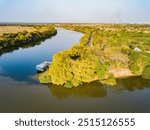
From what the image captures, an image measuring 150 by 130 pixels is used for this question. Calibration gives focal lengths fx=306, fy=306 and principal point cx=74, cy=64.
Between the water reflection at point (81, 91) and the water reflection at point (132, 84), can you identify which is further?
the water reflection at point (132, 84)

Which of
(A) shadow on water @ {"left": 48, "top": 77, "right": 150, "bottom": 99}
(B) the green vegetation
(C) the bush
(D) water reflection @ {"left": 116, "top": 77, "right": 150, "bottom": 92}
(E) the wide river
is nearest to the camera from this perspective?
(E) the wide river

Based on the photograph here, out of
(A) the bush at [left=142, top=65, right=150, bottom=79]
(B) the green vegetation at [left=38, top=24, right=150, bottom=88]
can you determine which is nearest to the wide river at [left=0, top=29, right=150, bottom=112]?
(A) the bush at [left=142, top=65, right=150, bottom=79]

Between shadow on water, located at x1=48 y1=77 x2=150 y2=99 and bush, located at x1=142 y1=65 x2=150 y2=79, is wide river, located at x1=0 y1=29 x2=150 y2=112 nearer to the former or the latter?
shadow on water, located at x1=48 y1=77 x2=150 y2=99

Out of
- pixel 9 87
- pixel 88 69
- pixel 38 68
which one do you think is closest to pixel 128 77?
pixel 88 69

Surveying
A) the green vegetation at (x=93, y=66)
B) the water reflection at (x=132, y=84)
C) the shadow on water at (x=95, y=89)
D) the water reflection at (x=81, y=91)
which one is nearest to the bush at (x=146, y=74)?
the green vegetation at (x=93, y=66)

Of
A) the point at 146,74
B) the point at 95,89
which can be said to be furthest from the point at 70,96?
the point at 146,74

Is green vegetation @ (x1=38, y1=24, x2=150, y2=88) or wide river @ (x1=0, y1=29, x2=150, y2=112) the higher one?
green vegetation @ (x1=38, y1=24, x2=150, y2=88)

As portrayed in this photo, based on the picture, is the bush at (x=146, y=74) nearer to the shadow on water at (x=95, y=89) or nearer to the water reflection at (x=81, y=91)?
the shadow on water at (x=95, y=89)

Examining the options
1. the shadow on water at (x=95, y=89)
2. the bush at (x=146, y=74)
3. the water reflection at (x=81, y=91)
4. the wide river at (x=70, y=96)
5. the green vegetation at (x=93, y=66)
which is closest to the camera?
the wide river at (x=70, y=96)
